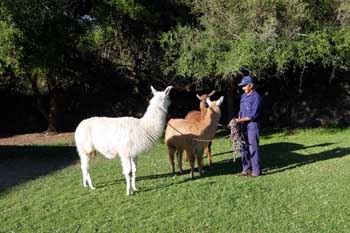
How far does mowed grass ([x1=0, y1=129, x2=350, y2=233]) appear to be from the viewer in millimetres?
6887

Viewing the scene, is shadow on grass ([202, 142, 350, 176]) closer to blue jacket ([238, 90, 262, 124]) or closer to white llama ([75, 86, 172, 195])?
blue jacket ([238, 90, 262, 124])

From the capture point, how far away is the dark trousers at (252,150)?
9812 millimetres

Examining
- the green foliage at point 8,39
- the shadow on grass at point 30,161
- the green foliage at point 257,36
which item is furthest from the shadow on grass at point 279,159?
the green foliage at point 8,39

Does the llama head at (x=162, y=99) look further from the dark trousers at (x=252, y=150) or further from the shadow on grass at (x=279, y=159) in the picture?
the dark trousers at (x=252, y=150)

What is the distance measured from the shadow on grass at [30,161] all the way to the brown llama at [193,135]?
3.38m

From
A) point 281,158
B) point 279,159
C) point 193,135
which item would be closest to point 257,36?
point 281,158

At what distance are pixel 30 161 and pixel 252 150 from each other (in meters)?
6.78

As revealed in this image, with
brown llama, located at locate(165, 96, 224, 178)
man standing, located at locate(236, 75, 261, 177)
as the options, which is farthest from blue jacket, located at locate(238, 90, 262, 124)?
brown llama, located at locate(165, 96, 224, 178)

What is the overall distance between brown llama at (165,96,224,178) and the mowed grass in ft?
1.68

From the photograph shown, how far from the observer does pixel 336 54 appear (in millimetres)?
16438

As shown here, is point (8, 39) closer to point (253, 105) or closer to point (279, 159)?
point (253, 105)

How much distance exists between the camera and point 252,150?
984 centimetres

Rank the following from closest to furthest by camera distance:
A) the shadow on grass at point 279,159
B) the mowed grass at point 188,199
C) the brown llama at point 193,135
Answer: the mowed grass at point 188,199 < the brown llama at point 193,135 < the shadow on grass at point 279,159

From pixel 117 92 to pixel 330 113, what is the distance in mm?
9091
